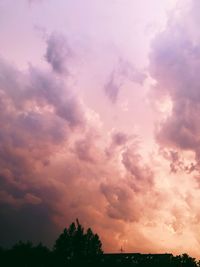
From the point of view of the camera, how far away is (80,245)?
236 ft

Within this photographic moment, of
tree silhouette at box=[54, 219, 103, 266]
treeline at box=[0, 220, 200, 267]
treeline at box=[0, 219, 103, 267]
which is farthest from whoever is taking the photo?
tree silhouette at box=[54, 219, 103, 266]

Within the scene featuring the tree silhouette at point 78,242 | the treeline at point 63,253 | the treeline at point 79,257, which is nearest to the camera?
the treeline at point 79,257

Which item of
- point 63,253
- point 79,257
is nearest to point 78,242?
point 63,253

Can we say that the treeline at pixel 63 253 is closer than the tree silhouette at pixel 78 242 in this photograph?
Yes

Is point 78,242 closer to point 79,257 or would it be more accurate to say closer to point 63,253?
point 63,253

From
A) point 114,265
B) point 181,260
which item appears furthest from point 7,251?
point 181,260

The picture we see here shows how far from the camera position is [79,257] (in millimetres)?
47906

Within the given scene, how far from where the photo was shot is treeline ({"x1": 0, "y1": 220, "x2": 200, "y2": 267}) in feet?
138

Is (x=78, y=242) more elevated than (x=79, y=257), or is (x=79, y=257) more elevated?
(x=78, y=242)

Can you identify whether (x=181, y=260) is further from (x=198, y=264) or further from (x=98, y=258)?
(x=98, y=258)

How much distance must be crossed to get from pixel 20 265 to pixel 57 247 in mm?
16155

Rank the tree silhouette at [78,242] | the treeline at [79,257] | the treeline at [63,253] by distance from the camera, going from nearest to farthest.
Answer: the treeline at [79,257], the treeline at [63,253], the tree silhouette at [78,242]

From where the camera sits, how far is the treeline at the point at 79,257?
42094mm

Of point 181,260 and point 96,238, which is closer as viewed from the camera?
point 181,260
